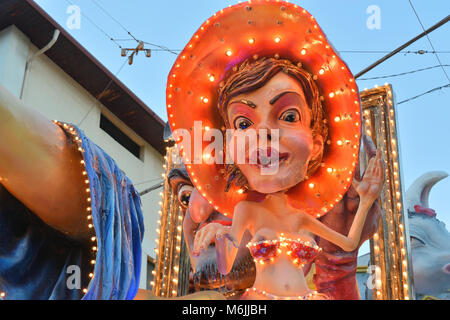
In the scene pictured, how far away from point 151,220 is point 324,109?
4.92 metres

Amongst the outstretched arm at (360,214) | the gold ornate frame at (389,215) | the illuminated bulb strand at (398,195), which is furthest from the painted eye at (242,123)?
the illuminated bulb strand at (398,195)

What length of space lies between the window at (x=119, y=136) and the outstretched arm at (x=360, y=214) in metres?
4.69

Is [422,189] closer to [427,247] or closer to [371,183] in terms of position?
[427,247]

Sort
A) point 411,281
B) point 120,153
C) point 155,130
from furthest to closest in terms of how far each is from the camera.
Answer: point 155,130, point 120,153, point 411,281

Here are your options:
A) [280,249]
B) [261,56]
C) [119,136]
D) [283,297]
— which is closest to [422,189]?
[261,56]

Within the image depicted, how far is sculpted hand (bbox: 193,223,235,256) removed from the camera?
7.29ft

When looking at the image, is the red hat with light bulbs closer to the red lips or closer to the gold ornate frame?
the red lips

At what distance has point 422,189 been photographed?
18.2 ft

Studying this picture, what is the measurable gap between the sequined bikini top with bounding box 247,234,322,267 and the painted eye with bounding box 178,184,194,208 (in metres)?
1.10

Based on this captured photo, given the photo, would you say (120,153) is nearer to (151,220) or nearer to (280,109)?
(151,220)

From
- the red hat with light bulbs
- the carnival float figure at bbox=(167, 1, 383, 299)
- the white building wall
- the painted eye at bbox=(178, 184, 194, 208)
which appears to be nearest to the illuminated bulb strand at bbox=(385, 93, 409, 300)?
the carnival float figure at bbox=(167, 1, 383, 299)

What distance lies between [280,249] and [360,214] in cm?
55

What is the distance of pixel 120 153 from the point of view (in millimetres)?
7184
